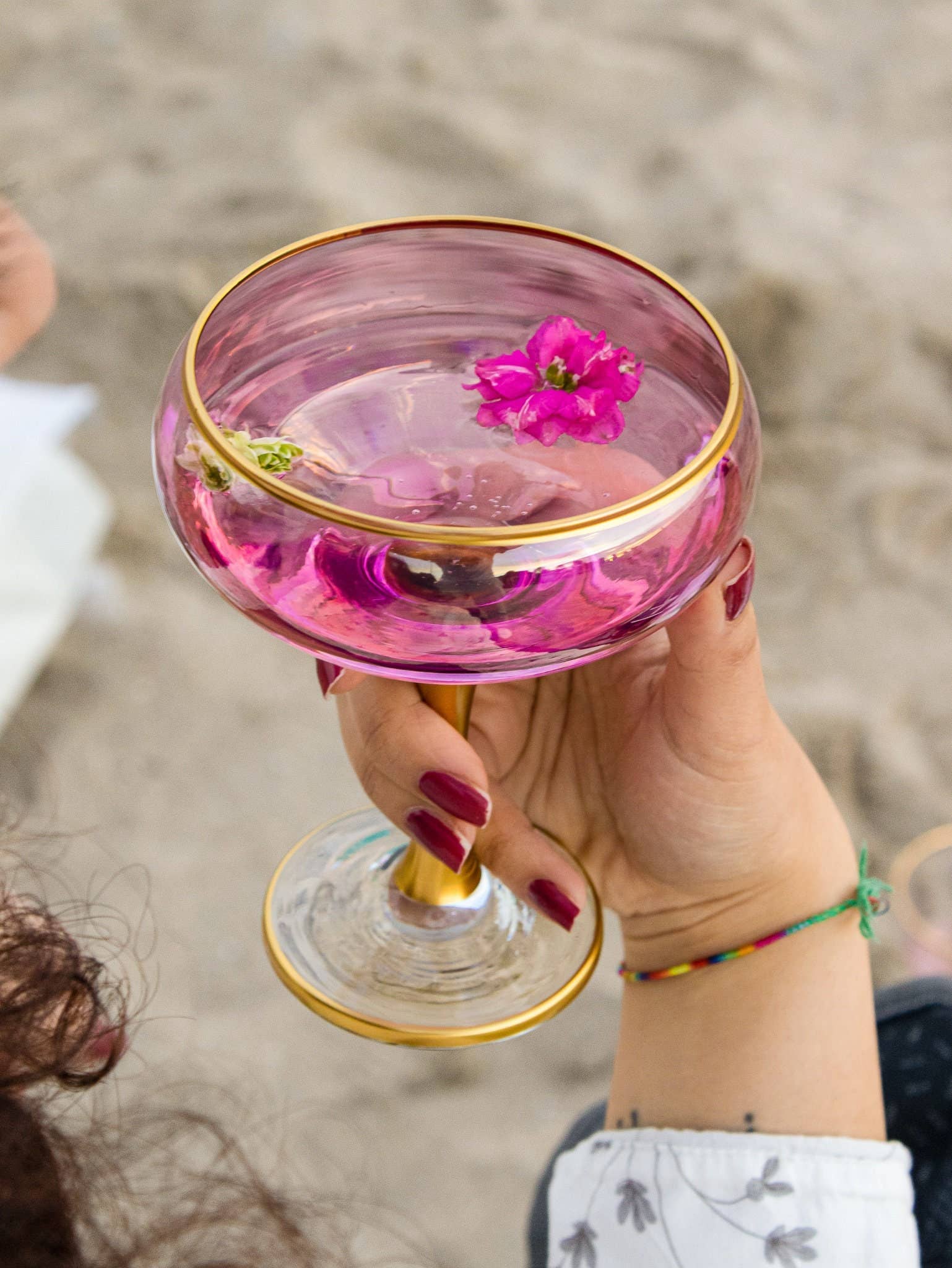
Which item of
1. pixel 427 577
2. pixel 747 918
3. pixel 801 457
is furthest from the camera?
pixel 801 457

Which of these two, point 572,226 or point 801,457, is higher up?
point 572,226

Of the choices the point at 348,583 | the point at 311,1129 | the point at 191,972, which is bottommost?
the point at 311,1129

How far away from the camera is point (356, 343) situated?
62cm

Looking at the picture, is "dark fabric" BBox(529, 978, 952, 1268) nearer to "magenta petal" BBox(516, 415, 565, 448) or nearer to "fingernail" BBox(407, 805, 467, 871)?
"fingernail" BBox(407, 805, 467, 871)

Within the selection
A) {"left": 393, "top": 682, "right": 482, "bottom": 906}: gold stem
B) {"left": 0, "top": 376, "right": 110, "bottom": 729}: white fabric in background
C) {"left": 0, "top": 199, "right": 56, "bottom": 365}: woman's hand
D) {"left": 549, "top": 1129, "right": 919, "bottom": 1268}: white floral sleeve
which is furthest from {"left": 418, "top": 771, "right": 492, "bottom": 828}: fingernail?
{"left": 0, "top": 376, "right": 110, "bottom": 729}: white fabric in background

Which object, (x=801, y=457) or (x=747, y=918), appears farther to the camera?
(x=801, y=457)

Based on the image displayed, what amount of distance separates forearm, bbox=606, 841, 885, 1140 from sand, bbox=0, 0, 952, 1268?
1.24 ft

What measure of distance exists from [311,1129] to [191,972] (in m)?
0.19

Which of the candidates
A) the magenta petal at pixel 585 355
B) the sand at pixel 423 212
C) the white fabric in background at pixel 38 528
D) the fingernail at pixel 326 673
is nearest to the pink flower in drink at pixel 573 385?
the magenta petal at pixel 585 355

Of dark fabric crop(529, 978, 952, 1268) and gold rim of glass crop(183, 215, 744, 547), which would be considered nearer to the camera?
gold rim of glass crop(183, 215, 744, 547)

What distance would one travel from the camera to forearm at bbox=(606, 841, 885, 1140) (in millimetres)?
694

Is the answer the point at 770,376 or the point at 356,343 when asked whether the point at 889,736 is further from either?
the point at 356,343

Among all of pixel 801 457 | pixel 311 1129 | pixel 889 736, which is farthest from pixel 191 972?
pixel 801 457

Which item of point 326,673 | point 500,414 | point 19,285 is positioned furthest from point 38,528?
Answer: point 500,414
